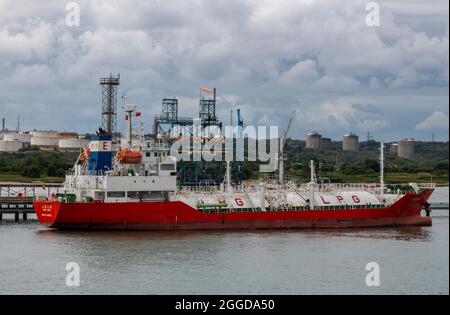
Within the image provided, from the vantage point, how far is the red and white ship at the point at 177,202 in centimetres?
5422

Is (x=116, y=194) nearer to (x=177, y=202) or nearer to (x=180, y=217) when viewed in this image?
(x=177, y=202)

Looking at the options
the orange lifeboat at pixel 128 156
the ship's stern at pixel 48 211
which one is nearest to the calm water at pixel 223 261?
the ship's stern at pixel 48 211

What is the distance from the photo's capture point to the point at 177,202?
2169 inches

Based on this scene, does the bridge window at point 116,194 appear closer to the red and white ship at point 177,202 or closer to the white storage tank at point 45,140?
the red and white ship at point 177,202

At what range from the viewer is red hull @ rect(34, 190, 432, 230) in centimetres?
5384

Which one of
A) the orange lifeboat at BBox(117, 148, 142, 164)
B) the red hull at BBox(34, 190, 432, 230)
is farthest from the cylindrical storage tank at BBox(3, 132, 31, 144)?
the red hull at BBox(34, 190, 432, 230)

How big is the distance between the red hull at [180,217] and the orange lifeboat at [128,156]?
408 centimetres

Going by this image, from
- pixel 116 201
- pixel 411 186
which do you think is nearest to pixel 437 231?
pixel 411 186

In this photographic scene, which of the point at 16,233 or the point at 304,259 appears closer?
the point at 304,259

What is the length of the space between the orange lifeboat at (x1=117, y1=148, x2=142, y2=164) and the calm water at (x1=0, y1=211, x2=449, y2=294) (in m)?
6.26

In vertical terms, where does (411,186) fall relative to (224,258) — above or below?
above
